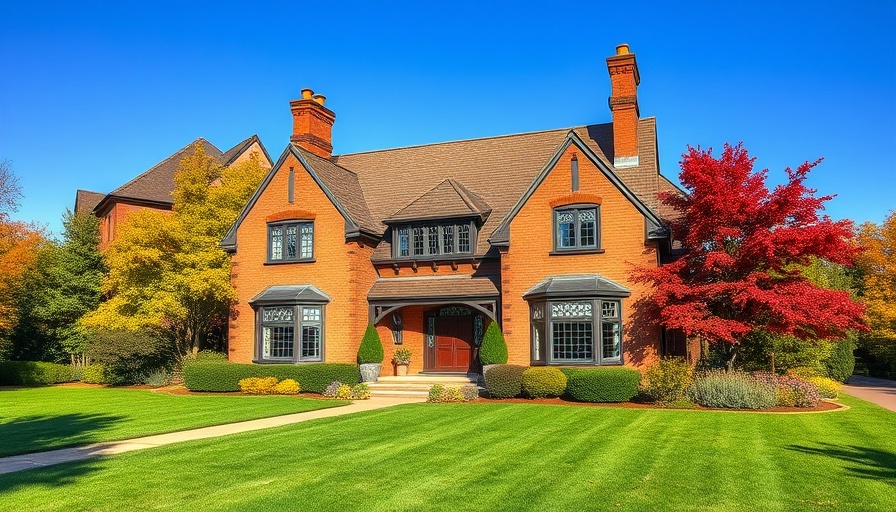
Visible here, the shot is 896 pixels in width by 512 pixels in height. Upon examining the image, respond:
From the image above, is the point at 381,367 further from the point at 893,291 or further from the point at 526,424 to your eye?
the point at 893,291

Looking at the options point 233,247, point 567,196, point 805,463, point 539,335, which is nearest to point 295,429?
point 805,463

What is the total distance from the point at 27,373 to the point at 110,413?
16604 millimetres

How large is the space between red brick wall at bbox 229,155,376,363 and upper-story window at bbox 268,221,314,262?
26cm

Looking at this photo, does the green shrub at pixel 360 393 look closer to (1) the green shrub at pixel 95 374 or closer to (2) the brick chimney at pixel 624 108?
(2) the brick chimney at pixel 624 108

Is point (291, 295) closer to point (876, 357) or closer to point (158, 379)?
point (158, 379)

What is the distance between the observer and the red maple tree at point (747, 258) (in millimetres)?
17594

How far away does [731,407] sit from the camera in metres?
17.5

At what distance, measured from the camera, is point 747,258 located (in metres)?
18.6

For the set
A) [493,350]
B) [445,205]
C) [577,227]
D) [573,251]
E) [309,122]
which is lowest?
[493,350]

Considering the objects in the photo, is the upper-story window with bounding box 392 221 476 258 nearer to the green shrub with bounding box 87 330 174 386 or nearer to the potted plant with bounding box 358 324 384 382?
the potted plant with bounding box 358 324 384 382

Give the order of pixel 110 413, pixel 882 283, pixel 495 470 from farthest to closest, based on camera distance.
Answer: pixel 882 283 → pixel 110 413 → pixel 495 470

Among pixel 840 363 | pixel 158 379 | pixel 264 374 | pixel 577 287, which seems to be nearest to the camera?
pixel 577 287

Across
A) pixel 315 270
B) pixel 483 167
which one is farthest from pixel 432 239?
pixel 315 270

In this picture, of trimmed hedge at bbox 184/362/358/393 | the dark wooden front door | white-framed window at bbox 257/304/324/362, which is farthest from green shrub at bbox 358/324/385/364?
the dark wooden front door
